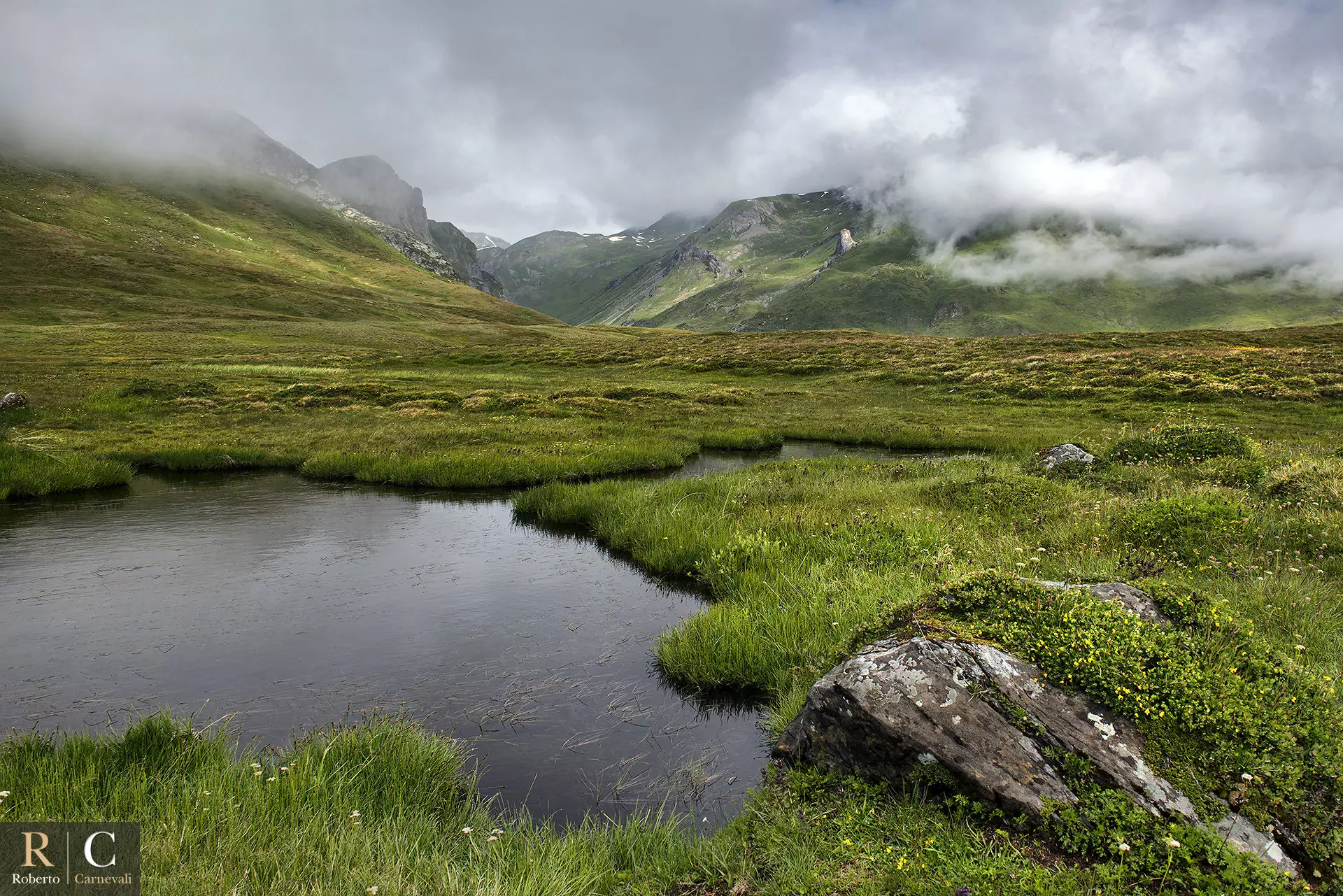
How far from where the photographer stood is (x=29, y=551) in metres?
13.4

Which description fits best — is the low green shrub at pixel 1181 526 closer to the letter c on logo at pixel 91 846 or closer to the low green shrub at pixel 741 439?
the letter c on logo at pixel 91 846

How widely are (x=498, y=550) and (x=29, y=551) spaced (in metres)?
9.70

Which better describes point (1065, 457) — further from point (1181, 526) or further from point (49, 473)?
point (49, 473)

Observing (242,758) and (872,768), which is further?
(242,758)

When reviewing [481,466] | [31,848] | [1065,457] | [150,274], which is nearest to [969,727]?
[31,848]

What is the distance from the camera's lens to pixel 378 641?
986 cm

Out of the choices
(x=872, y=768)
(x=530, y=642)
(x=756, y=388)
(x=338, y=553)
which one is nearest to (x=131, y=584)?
(x=338, y=553)

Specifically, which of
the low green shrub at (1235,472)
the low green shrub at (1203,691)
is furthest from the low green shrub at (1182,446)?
the low green shrub at (1203,691)

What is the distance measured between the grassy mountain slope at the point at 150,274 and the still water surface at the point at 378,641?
350 ft

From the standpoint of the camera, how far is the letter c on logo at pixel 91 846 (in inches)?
159

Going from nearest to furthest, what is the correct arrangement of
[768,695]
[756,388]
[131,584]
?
1. [768,695]
2. [131,584]
3. [756,388]

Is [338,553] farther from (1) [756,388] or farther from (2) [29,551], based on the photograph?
(1) [756,388]

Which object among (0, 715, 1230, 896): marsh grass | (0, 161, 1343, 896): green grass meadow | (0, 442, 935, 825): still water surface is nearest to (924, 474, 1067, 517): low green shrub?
(0, 161, 1343, 896): green grass meadow

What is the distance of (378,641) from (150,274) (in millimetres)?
164048
